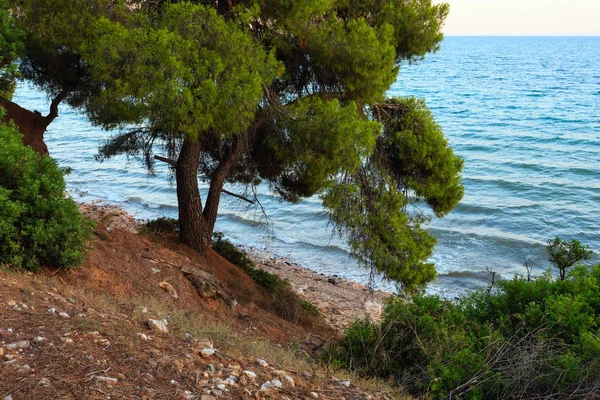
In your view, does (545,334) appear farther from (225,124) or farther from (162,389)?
(225,124)

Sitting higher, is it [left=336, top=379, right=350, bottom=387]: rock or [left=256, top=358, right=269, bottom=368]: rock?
[left=256, top=358, right=269, bottom=368]: rock

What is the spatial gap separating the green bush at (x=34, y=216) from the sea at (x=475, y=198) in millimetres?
5615

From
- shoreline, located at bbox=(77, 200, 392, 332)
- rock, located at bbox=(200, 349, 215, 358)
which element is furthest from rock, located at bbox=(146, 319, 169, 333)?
shoreline, located at bbox=(77, 200, 392, 332)

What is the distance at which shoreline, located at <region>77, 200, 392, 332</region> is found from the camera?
13.8 meters

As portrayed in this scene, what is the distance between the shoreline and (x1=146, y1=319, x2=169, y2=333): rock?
229 inches

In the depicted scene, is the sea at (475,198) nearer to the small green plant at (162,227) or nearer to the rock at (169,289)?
the small green plant at (162,227)

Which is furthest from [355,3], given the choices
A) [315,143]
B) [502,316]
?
[502,316]

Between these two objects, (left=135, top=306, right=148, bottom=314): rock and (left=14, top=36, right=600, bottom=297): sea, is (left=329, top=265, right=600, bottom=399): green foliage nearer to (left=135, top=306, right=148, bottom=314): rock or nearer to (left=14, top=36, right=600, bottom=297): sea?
(left=135, top=306, right=148, bottom=314): rock

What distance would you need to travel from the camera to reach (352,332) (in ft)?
24.9

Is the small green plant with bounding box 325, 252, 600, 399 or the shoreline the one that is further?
the shoreline

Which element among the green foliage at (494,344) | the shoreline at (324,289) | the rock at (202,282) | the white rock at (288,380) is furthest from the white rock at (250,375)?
the shoreline at (324,289)

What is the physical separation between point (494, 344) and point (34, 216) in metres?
5.71

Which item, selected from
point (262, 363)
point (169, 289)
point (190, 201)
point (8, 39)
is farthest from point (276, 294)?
point (262, 363)

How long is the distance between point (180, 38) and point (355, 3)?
4.14 metres
